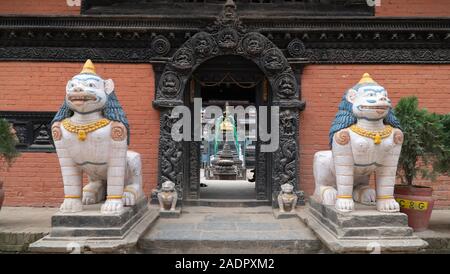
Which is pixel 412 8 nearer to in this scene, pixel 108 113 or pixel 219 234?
pixel 219 234

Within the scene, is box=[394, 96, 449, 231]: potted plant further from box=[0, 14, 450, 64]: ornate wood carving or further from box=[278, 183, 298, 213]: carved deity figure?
box=[0, 14, 450, 64]: ornate wood carving

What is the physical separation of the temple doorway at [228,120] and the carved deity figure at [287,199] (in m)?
→ 0.94

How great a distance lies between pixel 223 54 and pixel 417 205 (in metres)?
4.04

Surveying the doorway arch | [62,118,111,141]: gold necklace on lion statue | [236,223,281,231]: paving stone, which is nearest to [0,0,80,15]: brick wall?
the doorway arch

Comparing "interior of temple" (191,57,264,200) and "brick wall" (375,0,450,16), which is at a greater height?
"brick wall" (375,0,450,16)

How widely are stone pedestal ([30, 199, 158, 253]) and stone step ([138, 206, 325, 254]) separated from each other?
1.64 ft

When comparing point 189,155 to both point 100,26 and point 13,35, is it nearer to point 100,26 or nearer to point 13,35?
point 100,26

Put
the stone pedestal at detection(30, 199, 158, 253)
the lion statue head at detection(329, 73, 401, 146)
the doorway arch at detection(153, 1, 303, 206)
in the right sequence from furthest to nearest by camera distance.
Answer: the doorway arch at detection(153, 1, 303, 206), the lion statue head at detection(329, 73, 401, 146), the stone pedestal at detection(30, 199, 158, 253)

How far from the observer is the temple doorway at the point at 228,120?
6.73 m

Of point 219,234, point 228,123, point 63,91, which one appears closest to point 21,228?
point 63,91

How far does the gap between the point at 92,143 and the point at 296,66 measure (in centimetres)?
415

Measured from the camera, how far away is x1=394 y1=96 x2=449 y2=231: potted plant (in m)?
4.67

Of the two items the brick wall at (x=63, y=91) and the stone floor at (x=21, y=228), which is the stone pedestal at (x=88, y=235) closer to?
the stone floor at (x=21, y=228)

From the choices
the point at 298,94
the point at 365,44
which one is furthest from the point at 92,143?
the point at 365,44
